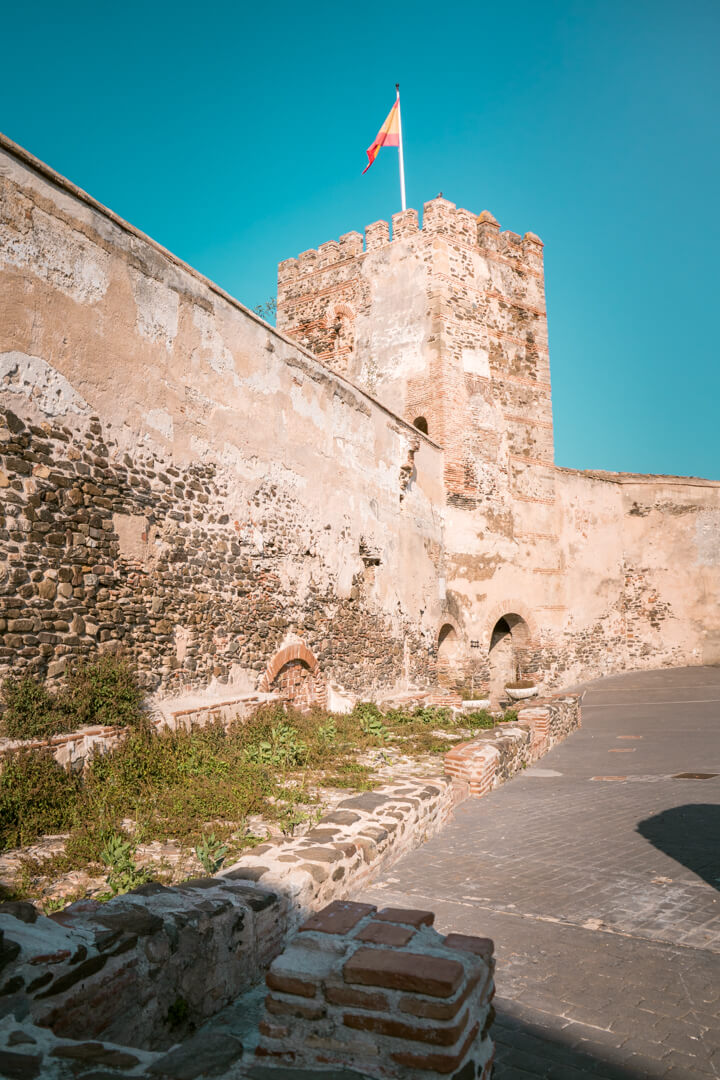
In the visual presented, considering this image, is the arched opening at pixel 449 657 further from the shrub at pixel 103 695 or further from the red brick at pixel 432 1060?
the red brick at pixel 432 1060

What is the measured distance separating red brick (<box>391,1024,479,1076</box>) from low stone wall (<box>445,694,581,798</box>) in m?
5.26

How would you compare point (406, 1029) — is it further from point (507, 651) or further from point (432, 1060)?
point (507, 651)

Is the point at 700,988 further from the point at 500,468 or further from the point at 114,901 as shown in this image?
the point at 500,468

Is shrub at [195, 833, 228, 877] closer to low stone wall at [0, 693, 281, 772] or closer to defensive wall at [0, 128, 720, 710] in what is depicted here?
low stone wall at [0, 693, 281, 772]

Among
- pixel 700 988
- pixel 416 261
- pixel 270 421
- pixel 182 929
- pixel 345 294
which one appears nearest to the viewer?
pixel 182 929

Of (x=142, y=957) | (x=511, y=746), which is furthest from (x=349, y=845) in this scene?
(x=511, y=746)

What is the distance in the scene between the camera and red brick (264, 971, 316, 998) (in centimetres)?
221

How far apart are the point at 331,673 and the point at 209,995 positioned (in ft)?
26.7

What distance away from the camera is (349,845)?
4.45 meters

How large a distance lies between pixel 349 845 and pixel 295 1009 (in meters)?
2.28

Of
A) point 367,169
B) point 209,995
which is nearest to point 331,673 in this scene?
point 209,995

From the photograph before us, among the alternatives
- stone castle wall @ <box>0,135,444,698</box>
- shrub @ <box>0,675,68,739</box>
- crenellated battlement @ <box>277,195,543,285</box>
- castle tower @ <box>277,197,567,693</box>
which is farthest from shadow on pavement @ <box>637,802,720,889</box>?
crenellated battlement @ <box>277,195,543,285</box>

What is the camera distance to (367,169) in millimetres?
18328

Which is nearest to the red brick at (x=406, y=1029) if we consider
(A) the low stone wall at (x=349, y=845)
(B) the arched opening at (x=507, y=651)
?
(A) the low stone wall at (x=349, y=845)
